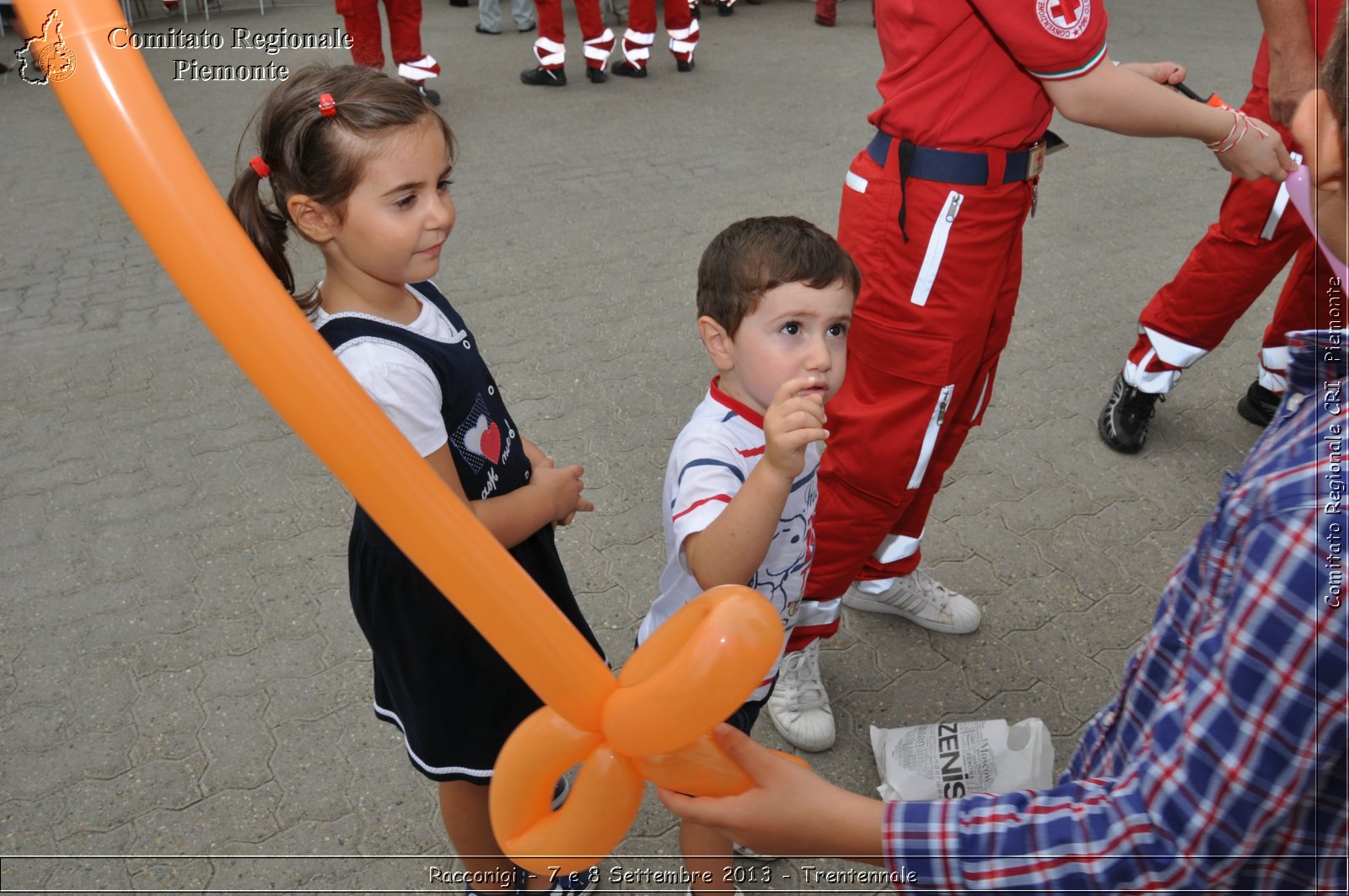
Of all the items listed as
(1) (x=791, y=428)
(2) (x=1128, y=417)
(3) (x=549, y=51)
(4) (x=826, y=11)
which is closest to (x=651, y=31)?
(3) (x=549, y=51)

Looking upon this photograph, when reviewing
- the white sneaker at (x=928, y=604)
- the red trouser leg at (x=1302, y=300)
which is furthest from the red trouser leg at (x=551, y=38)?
the white sneaker at (x=928, y=604)

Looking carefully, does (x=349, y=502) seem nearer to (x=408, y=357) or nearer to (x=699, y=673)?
(x=408, y=357)

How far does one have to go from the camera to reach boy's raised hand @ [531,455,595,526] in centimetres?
171

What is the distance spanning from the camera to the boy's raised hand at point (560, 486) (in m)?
1.71

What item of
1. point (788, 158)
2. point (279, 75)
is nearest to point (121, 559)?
point (279, 75)

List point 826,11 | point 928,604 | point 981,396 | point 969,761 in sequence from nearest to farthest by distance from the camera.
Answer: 1. point 969,761
2. point 981,396
3. point 928,604
4. point 826,11

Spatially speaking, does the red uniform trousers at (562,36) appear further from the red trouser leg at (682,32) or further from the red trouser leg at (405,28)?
the red trouser leg at (405,28)

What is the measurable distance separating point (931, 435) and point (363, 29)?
18.0 feet

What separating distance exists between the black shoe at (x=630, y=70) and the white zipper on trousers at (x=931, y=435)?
607cm

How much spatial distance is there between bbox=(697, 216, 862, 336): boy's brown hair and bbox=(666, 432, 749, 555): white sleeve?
0.65 ft

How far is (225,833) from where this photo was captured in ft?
7.47

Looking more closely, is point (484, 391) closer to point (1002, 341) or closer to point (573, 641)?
point (573, 641)

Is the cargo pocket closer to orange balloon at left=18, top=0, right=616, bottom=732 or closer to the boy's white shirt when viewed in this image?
the boy's white shirt

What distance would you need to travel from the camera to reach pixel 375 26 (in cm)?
645
